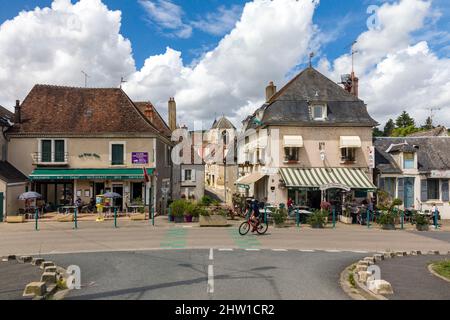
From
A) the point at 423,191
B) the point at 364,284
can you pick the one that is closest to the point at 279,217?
the point at 364,284

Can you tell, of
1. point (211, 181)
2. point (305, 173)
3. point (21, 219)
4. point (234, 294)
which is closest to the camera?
point (234, 294)

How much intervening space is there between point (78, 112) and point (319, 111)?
17.3 m

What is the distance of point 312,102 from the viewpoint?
2709 centimetres

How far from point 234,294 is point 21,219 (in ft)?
61.7

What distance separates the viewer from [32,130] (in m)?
26.3

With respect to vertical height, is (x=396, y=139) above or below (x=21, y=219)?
above

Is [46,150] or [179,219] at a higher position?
[46,150]

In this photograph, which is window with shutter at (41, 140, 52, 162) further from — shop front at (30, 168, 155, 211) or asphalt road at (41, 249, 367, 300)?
asphalt road at (41, 249, 367, 300)

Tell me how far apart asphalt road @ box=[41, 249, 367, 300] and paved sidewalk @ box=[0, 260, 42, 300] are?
1.08m

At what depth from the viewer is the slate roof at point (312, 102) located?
26609 mm

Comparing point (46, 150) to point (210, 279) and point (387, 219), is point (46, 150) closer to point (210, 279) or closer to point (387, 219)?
point (210, 279)

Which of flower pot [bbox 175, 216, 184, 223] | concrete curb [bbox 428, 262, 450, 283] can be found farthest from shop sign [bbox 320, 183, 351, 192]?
concrete curb [bbox 428, 262, 450, 283]

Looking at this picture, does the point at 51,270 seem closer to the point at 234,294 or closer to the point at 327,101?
the point at 234,294
